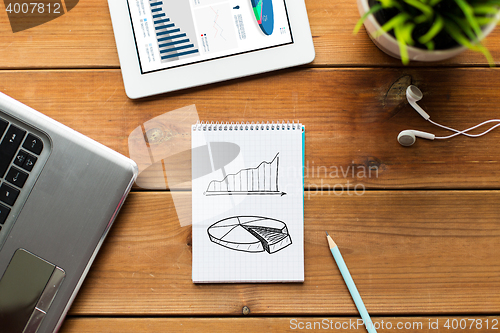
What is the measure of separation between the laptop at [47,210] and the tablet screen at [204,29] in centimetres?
17

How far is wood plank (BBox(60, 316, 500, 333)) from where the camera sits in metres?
0.50

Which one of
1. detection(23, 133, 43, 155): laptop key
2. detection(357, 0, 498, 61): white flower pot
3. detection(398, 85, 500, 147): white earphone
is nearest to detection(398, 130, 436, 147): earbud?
detection(398, 85, 500, 147): white earphone

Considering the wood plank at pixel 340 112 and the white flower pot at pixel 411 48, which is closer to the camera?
the white flower pot at pixel 411 48

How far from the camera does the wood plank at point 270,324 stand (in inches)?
19.7

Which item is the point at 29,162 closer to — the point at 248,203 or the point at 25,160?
the point at 25,160

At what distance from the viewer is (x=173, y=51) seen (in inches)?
19.8

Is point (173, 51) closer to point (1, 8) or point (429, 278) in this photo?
point (1, 8)

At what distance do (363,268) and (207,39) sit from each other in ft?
1.41

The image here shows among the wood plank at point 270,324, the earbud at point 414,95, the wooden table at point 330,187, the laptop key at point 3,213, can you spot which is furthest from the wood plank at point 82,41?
the wood plank at point 270,324

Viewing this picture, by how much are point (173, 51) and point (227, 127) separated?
0.14m

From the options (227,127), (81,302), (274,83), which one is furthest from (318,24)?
(81,302)

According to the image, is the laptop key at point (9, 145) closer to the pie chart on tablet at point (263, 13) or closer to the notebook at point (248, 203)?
the notebook at point (248, 203)

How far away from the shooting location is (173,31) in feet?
1.65

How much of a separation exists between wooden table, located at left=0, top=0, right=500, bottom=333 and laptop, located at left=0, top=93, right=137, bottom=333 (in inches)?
1.7
